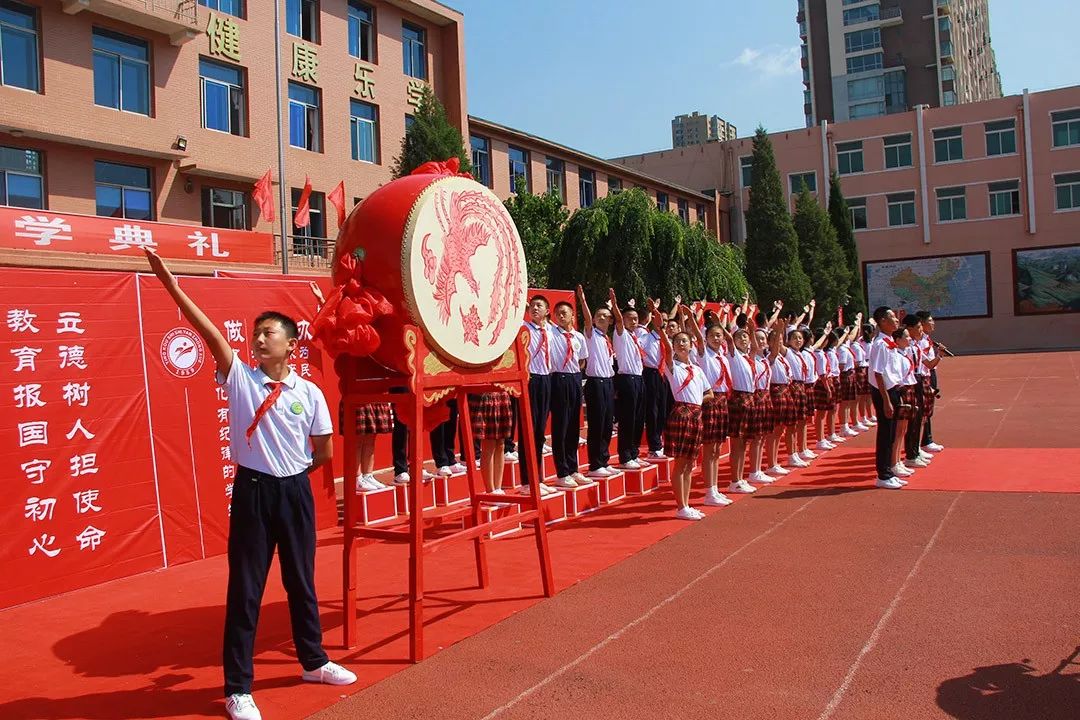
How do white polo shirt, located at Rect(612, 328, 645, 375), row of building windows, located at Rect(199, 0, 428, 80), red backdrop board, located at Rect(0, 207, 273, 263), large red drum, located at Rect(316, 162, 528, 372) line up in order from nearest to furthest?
large red drum, located at Rect(316, 162, 528, 372) < white polo shirt, located at Rect(612, 328, 645, 375) < red backdrop board, located at Rect(0, 207, 273, 263) < row of building windows, located at Rect(199, 0, 428, 80)

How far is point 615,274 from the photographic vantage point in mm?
19625

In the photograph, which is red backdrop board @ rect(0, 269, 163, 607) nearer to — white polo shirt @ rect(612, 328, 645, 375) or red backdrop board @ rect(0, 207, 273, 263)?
white polo shirt @ rect(612, 328, 645, 375)

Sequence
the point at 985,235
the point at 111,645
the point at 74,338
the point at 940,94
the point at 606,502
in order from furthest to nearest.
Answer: the point at 940,94
the point at 985,235
the point at 606,502
the point at 74,338
the point at 111,645

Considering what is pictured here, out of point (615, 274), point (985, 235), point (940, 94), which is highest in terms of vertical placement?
→ point (940, 94)

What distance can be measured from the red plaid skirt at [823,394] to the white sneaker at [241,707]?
9606mm

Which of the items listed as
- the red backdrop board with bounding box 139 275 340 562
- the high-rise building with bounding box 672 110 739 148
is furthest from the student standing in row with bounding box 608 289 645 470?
the high-rise building with bounding box 672 110 739 148

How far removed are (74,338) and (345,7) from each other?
1778 centimetres

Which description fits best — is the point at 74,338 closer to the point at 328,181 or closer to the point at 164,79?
the point at 164,79

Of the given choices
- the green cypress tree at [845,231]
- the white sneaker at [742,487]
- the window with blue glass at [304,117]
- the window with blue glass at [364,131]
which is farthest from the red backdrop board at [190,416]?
the green cypress tree at [845,231]

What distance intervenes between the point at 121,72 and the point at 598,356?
13300 millimetres

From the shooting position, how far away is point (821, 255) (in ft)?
108

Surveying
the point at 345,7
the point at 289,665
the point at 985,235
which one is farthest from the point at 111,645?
the point at 985,235

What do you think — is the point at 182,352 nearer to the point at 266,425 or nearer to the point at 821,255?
the point at 266,425

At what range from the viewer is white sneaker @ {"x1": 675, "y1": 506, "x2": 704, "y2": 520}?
288 inches
